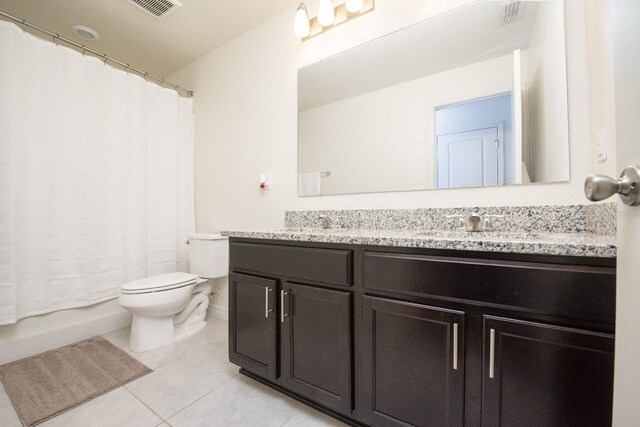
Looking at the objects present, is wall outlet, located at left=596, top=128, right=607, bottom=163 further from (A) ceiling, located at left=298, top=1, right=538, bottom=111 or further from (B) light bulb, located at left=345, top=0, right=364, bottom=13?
(B) light bulb, located at left=345, top=0, right=364, bottom=13

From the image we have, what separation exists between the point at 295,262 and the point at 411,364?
59cm

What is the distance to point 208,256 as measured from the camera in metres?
2.08

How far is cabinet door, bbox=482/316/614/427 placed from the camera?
673 millimetres

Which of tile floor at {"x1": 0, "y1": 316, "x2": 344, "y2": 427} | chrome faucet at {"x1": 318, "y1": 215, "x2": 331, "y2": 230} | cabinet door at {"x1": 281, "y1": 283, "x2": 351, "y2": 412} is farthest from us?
chrome faucet at {"x1": 318, "y1": 215, "x2": 331, "y2": 230}

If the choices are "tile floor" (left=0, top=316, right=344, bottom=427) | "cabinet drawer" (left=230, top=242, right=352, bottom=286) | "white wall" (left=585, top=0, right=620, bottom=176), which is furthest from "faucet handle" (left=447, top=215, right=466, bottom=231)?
"tile floor" (left=0, top=316, right=344, bottom=427)

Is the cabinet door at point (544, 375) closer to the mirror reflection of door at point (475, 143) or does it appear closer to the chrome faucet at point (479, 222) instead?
the chrome faucet at point (479, 222)

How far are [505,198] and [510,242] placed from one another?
0.58 meters

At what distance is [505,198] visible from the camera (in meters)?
1.22

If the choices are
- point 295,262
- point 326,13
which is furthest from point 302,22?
point 295,262

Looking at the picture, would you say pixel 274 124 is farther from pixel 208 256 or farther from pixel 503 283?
pixel 503 283

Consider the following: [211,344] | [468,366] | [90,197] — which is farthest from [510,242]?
[90,197]

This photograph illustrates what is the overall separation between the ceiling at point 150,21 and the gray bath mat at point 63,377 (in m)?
2.36

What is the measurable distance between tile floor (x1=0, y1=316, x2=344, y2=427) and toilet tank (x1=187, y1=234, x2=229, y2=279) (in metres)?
0.64

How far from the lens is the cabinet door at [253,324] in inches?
49.4
